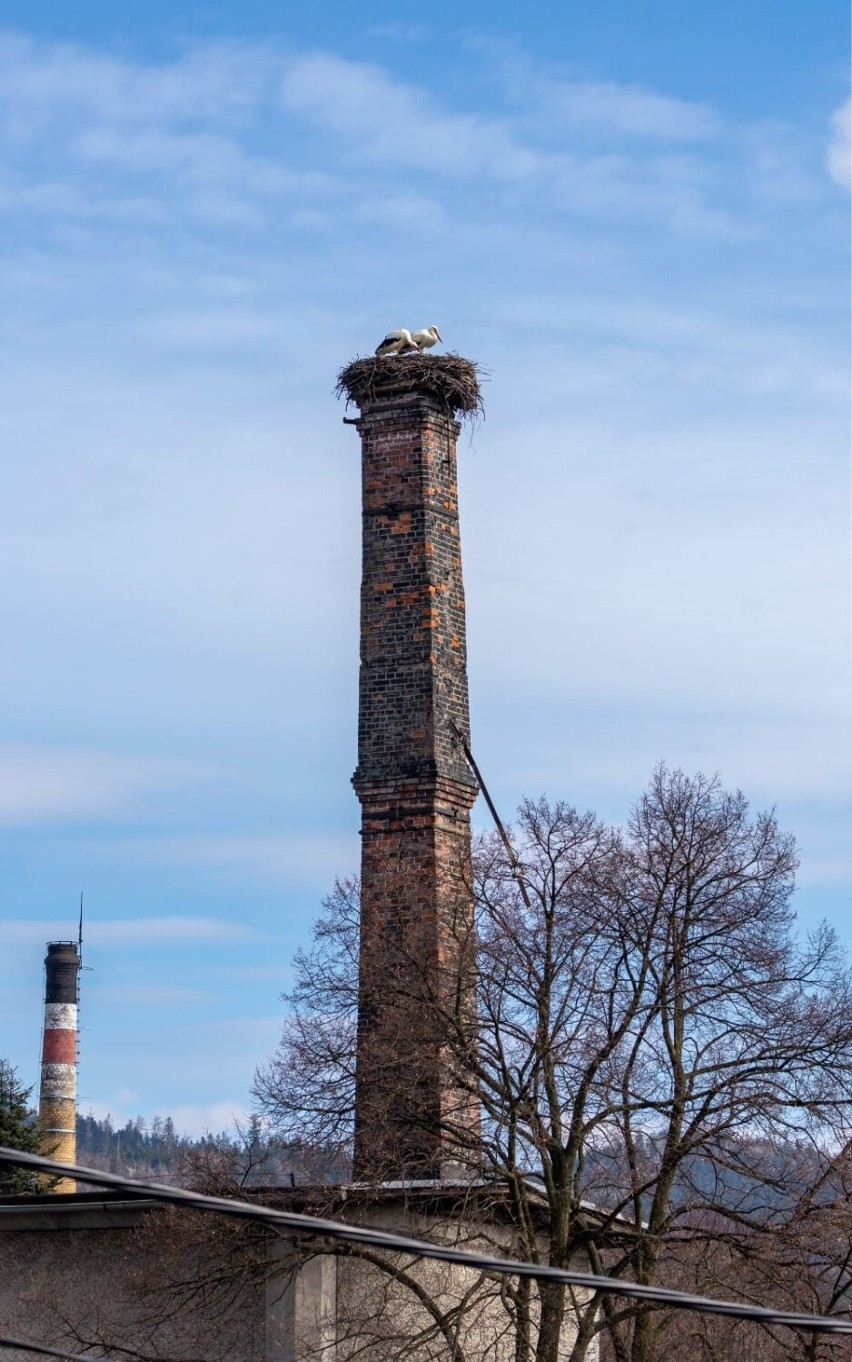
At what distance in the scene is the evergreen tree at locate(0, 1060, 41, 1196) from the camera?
36.0m

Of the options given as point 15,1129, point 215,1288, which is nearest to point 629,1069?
point 215,1288

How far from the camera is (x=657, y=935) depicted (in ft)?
59.8

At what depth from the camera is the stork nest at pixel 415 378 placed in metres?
23.3

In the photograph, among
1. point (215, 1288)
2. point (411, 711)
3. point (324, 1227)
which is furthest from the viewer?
point (411, 711)

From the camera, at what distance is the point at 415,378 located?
917 inches

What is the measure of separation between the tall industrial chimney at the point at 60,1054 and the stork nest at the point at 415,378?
2154cm

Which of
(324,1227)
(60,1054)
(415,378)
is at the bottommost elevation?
(324,1227)

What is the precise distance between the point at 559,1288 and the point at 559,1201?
28.5 inches

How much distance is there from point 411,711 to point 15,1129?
17987 millimetres

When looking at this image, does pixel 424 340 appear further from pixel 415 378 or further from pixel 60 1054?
pixel 60 1054

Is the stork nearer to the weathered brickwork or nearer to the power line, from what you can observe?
the weathered brickwork

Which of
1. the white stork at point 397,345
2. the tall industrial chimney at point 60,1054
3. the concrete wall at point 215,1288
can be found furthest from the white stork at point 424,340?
the tall industrial chimney at point 60,1054

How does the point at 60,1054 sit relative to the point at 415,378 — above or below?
below

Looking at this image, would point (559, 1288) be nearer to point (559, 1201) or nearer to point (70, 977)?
point (559, 1201)
